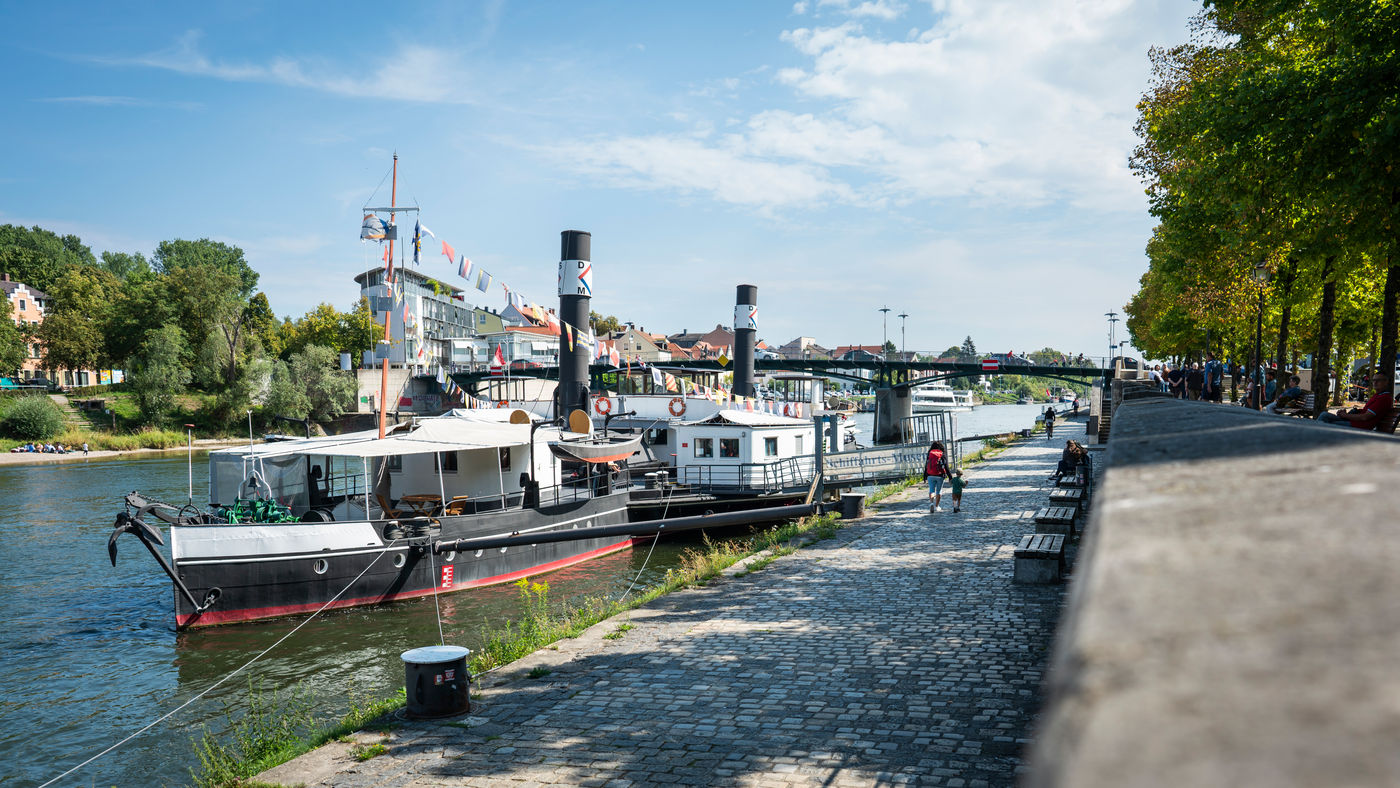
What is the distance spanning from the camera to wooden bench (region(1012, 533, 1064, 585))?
41.0 feet

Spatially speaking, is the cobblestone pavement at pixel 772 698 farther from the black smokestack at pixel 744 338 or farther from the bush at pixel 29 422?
the bush at pixel 29 422

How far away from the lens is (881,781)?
6.38 metres

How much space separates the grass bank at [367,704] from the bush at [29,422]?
57.3 metres

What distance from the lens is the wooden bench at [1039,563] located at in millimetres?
12484

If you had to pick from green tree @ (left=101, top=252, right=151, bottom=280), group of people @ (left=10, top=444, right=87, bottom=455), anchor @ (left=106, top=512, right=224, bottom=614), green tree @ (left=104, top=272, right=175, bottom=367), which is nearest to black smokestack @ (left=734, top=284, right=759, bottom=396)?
anchor @ (left=106, top=512, right=224, bottom=614)

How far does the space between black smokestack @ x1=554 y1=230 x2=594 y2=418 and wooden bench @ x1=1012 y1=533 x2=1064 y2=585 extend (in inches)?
1010

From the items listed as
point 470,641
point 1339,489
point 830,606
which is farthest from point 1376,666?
point 470,641

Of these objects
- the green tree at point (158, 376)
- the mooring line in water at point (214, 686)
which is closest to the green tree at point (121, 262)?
the green tree at point (158, 376)

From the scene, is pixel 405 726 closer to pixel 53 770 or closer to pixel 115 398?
pixel 53 770

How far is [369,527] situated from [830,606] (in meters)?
10.6

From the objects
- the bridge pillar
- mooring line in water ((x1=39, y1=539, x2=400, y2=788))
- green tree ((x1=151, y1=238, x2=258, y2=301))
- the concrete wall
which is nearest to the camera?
the concrete wall

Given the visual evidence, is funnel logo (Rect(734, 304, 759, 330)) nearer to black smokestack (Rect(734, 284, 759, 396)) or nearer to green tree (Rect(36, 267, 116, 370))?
black smokestack (Rect(734, 284, 759, 396))

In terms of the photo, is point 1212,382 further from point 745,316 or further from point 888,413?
point 888,413

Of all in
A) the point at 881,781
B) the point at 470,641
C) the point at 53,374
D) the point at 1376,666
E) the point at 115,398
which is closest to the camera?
the point at 1376,666
